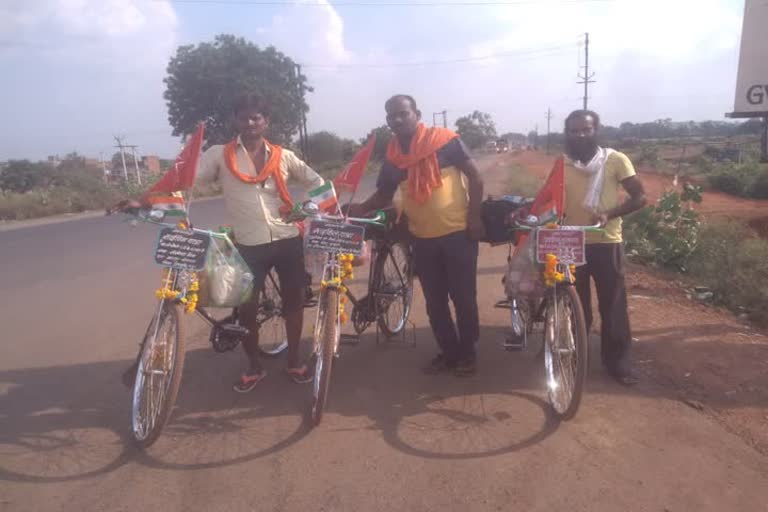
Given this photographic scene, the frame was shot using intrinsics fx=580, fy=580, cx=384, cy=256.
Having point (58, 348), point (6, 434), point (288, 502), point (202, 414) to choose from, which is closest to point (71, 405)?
point (6, 434)

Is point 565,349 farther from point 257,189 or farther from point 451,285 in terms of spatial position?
point 257,189

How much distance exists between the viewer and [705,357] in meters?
4.08

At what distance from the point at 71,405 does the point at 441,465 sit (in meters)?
2.41

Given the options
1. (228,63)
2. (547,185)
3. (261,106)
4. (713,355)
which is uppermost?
(228,63)

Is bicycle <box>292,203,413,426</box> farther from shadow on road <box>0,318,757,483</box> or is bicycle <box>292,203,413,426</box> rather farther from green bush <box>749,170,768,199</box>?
green bush <box>749,170,768,199</box>

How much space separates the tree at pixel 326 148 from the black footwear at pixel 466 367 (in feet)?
104

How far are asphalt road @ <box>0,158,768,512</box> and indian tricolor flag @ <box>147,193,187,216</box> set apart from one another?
1236mm

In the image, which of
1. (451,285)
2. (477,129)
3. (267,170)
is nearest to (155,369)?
(267,170)

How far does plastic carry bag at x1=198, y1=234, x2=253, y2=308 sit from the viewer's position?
10.8 feet

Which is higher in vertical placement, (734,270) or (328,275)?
(328,275)

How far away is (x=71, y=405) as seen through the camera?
3682mm

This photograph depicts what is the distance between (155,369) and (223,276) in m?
0.62

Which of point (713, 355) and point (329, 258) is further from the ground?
point (329, 258)

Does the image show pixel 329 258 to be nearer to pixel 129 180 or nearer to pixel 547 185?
pixel 547 185
